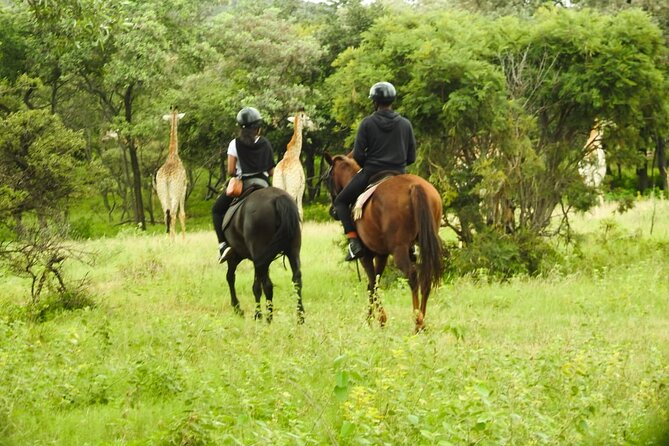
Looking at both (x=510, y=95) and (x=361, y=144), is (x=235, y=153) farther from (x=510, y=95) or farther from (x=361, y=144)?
(x=510, y=95)

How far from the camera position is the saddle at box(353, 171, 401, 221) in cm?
1253

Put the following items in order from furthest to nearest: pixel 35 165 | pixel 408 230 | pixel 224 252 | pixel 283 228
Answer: pixel 35 165 → pixel 224 252 → pixel 283 228 → pixel 408 230

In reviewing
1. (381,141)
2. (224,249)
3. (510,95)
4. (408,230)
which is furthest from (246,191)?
(510,95)

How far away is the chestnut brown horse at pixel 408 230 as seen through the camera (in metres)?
11.7

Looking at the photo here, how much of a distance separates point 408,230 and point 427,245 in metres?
0.52

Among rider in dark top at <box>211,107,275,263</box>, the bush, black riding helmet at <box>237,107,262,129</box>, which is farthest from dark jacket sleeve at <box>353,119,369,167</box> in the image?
the bush

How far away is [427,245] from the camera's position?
1168 centimetres

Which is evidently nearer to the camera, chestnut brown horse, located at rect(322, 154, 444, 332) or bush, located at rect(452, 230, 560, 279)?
chestnut brown horse, located at rect(322, 154, 444, 332)

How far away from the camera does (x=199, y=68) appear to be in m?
39.5

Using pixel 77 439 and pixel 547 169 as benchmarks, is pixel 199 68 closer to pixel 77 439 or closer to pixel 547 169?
pixel 547 169

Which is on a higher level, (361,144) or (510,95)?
(510,95)

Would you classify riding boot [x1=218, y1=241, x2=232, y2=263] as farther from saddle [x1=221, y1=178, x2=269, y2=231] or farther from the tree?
the tree

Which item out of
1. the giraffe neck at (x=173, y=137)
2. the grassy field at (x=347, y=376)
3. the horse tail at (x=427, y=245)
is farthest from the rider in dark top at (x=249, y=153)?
the giraffe neck at (x=173, y=137)

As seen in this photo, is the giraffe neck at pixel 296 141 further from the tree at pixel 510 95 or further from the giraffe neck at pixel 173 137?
the tree at pixel 510 95
